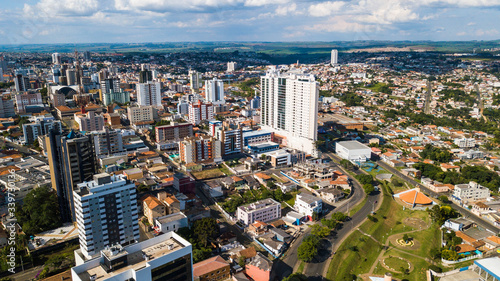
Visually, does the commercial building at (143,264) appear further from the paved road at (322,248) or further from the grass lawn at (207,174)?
the grass lawn at (207,174)

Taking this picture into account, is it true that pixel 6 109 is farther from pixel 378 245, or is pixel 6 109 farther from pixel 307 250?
pixel 378 245

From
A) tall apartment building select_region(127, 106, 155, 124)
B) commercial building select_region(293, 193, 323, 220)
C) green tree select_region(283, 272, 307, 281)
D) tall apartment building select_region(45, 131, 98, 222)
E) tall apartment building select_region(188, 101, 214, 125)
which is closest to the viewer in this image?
green tree select_region(283, 272, 307, 281)

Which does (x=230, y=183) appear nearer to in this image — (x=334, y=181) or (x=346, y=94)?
(x=334, y=181)

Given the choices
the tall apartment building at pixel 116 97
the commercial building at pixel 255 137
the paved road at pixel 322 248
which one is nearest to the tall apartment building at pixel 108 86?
the tall apartment building at pixel 116 97

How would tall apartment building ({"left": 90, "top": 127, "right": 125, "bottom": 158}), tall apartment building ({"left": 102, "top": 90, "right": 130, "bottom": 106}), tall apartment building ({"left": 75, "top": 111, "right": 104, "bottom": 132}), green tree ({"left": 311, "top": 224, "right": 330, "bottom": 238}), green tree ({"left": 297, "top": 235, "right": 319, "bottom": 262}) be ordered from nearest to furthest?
green tree ({"left": 297, "top": 235, "right": 319, "bottom": 262})
green tree ({"left": 311, "top": 224, "right": 330, "bottom": 238})
tall apartment building ({"left": 90, "top": 127, "right": 125, "bottom": 158})
tall apartment building ({"left": 75, "top": 111, "right": 104, "bottom": 132})
tall apartment building ({"left": 102, "top": 90, "right": 130, "bottom": 106})

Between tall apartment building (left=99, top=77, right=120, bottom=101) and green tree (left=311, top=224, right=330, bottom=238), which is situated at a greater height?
tall apartment building (left=99, top=77, right=120, bottom=101)

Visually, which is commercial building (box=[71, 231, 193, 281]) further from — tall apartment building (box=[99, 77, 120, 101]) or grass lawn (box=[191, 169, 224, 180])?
tall apartment building (box=[99, 77, 120, 101])

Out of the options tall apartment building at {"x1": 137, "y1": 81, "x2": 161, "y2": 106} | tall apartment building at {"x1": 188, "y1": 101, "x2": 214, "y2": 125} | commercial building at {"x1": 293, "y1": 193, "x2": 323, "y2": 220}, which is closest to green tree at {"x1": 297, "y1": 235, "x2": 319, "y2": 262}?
commercial building at {"x1": 293, "y1": 193, "x2": 323, "y2": 220}
